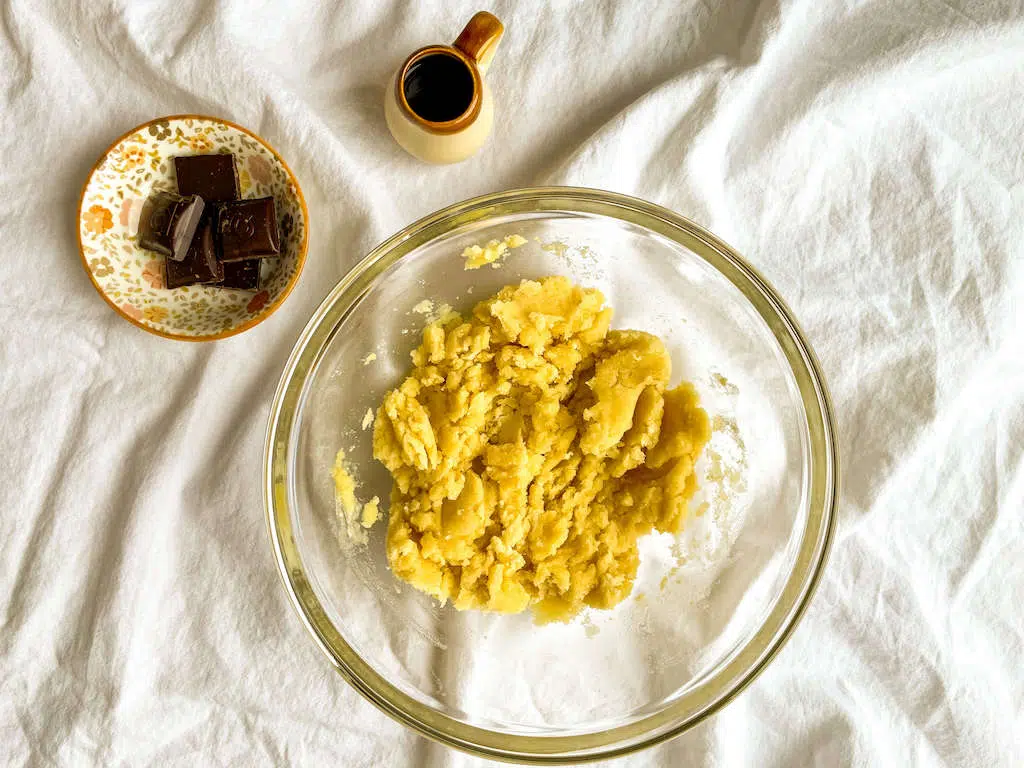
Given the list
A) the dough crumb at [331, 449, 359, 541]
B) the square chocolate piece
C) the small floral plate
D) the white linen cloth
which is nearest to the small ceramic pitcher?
the white linen cloth

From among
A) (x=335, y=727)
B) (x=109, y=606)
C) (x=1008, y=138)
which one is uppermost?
(x=1008, y=138)

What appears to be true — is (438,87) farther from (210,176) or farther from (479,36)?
(210,176)

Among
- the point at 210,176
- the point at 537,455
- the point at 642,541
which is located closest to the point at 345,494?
the point at 537,455

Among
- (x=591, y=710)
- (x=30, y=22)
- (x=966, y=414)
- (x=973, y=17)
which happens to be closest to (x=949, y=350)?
(x=966, y=414)

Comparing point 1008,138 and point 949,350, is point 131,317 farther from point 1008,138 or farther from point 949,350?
point 1008,138

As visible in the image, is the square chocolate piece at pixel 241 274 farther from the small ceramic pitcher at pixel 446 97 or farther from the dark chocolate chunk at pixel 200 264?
the small ceramic pitcher at pixel 446 97

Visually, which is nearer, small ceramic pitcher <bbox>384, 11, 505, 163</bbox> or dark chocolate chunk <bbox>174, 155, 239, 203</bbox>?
small ceramic pitcher <bbox>384, 11, 505, 163</bbox>

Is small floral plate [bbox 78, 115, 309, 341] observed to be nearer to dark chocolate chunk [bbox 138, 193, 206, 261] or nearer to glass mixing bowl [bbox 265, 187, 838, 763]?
dark chocolate chunk [bbox 138, 193, 206, 261]
